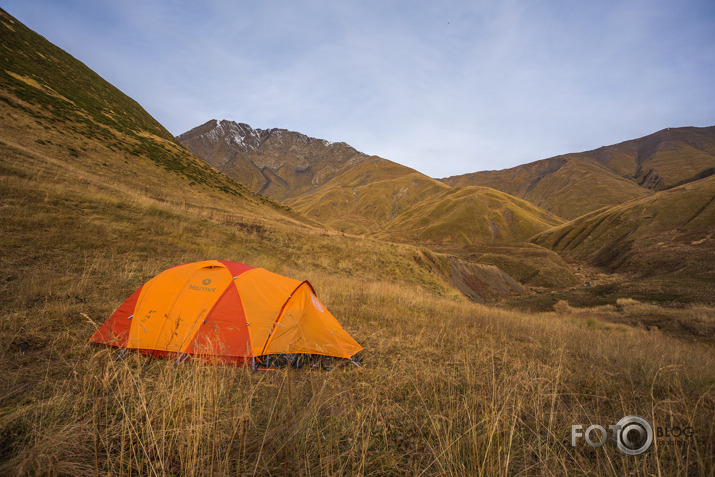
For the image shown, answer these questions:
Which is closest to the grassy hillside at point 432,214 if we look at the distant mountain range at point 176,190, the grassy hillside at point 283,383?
the distant mountain range at point 176,190

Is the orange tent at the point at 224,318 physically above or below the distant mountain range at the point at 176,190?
below

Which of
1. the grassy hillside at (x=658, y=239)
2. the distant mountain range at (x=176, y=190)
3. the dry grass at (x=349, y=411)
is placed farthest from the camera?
the grassy hillside at (x=658, y=239)

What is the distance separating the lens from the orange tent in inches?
179

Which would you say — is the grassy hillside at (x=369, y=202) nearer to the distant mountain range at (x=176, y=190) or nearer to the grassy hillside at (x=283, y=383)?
the distant mountain range at (x=176, y=190)

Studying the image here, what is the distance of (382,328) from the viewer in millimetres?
7086

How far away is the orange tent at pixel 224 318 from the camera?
14.9ft

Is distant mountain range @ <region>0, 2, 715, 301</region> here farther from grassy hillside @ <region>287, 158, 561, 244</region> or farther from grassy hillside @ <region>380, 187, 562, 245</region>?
grassy hillside @ <region>287, 158, 561, 244</region>

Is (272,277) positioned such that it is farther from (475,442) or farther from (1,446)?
(475,442)

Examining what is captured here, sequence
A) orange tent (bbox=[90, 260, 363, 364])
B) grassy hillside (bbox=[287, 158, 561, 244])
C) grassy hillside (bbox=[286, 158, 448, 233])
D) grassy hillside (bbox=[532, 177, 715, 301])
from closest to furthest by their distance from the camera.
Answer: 1. orange tent (bbox=[90, 260, 363, 364])
2. grassy hillside (bbox=[532, 177, 715, 301])
3. grassy hillside (bbox=[287, 158, 561, 244])
4. grassy hillside (bbox=[286, 158, 448, 233])

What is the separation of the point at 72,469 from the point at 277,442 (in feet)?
4.50

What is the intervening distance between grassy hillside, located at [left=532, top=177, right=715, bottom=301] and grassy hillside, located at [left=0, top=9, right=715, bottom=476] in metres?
20.1

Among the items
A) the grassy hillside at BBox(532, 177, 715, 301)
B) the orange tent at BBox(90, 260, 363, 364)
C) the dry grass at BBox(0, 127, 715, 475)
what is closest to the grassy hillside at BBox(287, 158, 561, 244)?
the grassy hillside at BBox(532, 177, 715, 301)

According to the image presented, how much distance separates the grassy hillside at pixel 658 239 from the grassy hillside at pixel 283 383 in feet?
66.1

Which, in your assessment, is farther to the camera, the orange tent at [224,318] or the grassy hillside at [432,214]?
the grassy hillside at [432,214]
